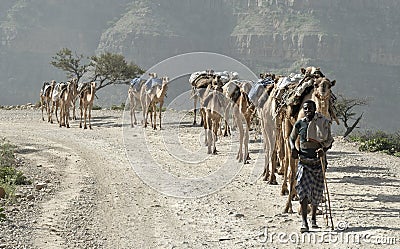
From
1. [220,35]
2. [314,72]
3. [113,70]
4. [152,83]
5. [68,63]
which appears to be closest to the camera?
[314,72]

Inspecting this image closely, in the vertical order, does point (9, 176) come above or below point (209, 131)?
below

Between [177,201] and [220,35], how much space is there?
317 ft

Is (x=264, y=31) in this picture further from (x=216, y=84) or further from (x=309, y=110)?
(x=309, y=110)

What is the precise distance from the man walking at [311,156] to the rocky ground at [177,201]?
1.64ft

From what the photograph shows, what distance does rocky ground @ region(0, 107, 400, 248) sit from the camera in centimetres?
916

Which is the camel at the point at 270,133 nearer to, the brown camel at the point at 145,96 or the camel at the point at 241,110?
the camel at the point at 241,110

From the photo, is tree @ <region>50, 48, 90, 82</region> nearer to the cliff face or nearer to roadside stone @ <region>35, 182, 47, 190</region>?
roadside stone @ <region>35, 182, 47, 190</region>

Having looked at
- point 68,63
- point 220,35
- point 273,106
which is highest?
point 220,35

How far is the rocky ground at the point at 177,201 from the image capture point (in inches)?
361

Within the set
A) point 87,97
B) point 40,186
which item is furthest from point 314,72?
point 87,97

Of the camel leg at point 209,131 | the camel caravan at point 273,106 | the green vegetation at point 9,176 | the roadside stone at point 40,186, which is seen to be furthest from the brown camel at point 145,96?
the roadside stone at point 40,186

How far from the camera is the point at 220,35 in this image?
350 feet

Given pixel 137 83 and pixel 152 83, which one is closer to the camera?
pixel 152 83

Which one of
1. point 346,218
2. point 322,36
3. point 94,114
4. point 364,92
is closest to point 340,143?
point 346,218
